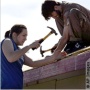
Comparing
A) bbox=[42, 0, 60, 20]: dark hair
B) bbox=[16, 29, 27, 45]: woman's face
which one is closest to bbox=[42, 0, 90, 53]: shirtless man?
bbox=[42, 0, 60, 20]: dark hair

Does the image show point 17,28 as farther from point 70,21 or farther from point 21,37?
point 70,21

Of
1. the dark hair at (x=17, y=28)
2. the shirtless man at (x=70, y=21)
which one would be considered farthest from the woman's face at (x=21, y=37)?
the shirtless man at (x=70, y=21)

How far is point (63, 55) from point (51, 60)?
0.59 ft

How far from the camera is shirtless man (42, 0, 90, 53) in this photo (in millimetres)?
4969

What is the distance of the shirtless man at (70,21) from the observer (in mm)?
4969

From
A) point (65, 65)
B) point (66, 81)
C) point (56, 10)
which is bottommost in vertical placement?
point (66, 81)

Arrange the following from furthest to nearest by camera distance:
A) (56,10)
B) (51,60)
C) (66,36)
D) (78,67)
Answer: (56,10), (66,36), (51,60), (78,67)

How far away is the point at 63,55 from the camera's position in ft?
15.3

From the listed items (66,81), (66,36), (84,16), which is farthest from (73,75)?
(84,16)

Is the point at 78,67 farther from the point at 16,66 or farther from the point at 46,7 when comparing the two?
the point at 46,7

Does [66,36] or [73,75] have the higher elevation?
[66,36]

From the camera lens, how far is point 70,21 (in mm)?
4992

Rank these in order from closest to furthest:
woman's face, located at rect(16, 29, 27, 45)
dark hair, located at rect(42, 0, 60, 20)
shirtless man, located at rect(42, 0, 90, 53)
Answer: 1. woman's face, located at rect(16, 29, 27, 45)
2. shirtless man, located at rect(42, 0, 90, 53)
3. dark hair, located at rect(42, 0, 60, 20)

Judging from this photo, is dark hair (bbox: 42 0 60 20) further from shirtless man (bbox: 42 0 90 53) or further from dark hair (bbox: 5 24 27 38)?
dark hair (bbox: 5 24 27 38)
